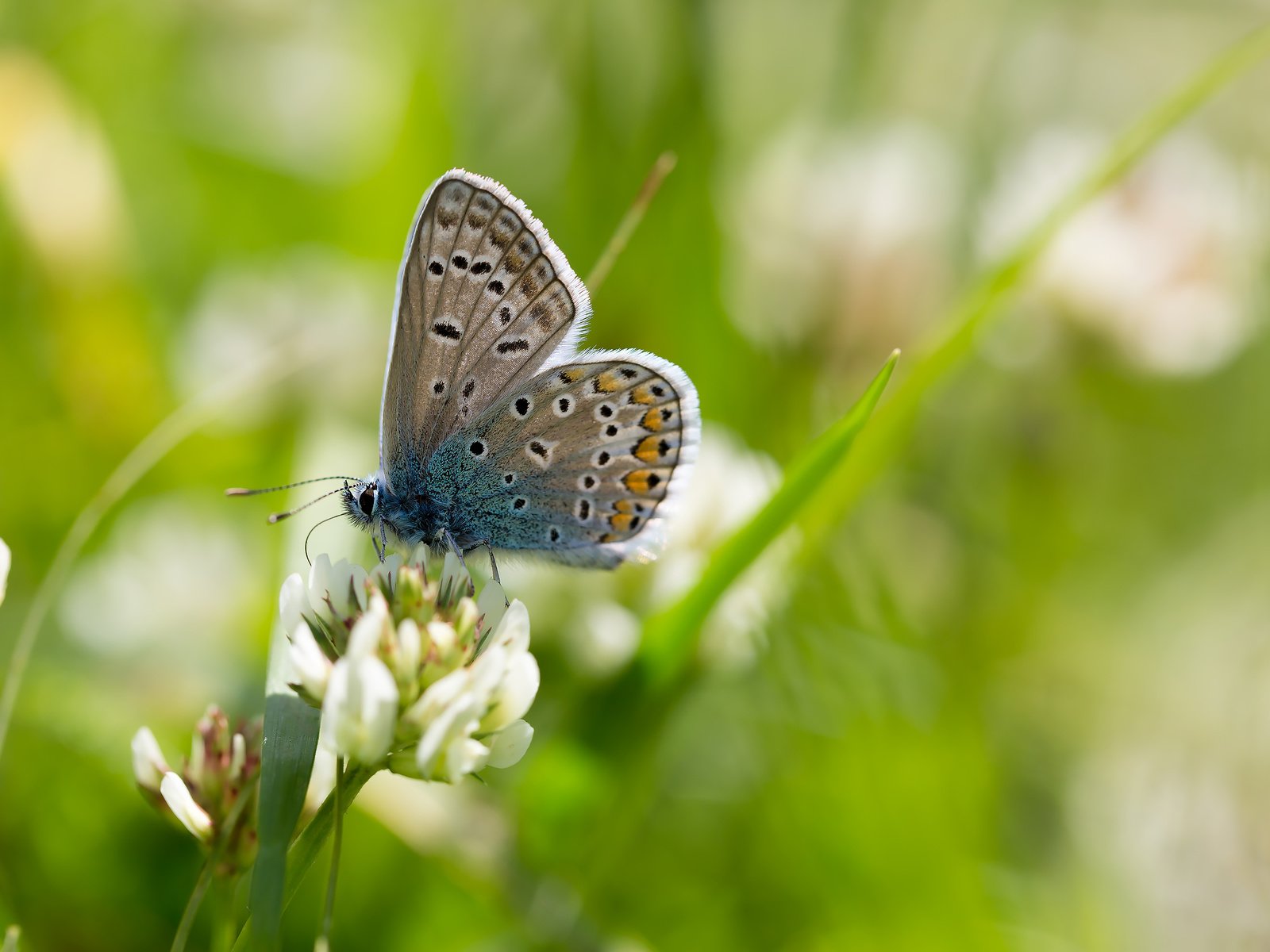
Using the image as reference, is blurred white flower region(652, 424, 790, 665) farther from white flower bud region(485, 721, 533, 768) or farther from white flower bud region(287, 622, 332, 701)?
white flower bud region(287, 622, 332, 701)

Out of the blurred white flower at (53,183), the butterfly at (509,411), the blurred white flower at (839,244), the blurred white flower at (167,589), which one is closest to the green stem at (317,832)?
the butterfly at (509,411)

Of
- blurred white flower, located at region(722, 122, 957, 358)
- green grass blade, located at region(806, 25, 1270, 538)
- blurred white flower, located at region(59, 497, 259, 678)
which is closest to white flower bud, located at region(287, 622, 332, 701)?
green grass blade, located at region(806, 25, 1270, 538)

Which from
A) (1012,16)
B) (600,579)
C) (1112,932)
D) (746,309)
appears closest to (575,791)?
(600,579)

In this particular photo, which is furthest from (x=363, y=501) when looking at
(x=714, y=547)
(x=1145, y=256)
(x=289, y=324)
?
(x=1145, y=256)

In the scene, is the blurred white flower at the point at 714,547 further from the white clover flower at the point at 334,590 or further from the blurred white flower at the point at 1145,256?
the blurred white flower at the point at 1145,256

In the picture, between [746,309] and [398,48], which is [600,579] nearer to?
[746,309]

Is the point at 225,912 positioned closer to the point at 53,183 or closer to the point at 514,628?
the point at 514,628

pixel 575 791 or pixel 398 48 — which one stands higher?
pixel 398 48
